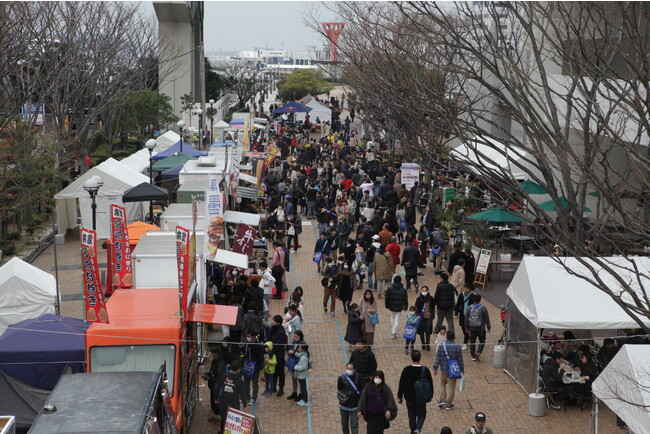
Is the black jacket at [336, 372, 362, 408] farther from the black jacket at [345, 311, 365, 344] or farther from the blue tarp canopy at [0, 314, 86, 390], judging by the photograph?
the blue tarp canopy at [0, 314, 86, 390]

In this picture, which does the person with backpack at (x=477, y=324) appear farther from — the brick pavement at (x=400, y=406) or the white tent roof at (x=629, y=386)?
the white tent roof at (x=629, y=386)

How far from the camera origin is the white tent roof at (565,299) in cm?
1259

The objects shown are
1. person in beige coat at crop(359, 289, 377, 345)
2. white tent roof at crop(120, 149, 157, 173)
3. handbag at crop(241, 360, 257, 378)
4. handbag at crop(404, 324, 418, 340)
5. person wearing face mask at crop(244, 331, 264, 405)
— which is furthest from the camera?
white tent roof at crop(120, 149, 157, 173)

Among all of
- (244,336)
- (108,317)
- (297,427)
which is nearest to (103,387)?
(108,317)

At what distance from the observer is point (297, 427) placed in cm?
1229

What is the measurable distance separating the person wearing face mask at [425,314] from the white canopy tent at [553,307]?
5.15ft

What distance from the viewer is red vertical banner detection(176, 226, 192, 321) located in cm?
1155

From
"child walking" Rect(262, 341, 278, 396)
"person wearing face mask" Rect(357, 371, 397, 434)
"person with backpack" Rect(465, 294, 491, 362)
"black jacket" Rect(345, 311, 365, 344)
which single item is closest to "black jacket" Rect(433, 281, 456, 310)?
"person with backpack" Rect(465, 294, 491, 362)

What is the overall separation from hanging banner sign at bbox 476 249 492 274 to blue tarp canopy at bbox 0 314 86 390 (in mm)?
10867

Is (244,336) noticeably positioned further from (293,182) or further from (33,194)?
(293,182)

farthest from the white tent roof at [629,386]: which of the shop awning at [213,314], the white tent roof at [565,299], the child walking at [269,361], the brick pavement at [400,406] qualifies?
the shop awning at [213,314]

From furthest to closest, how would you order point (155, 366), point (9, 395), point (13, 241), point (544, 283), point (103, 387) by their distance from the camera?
point (13, 241) < point (544, 283) < point (155, 366) < point (9, 395) < point (103, 387)

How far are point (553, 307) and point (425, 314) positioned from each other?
9.44ft

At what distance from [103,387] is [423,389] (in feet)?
15.3
